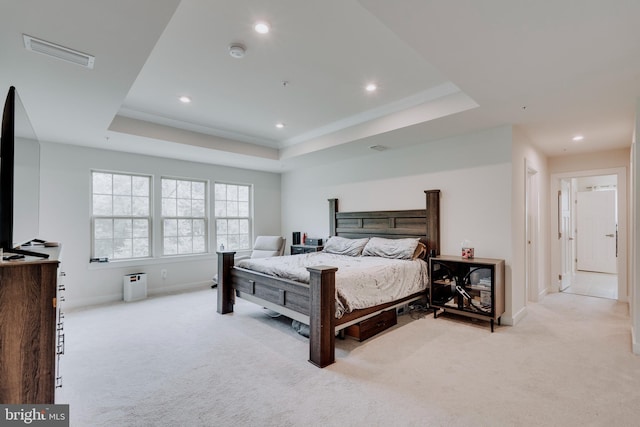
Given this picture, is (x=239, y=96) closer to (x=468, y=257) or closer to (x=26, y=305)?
(x=26, y=305)

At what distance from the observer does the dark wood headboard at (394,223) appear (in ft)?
14.4

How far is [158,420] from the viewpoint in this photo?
1.95 metres

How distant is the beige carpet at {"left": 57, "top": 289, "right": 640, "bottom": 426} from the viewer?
6.52 feet

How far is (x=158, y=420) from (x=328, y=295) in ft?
4.91

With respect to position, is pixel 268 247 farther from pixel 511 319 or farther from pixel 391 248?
pixel 511 319

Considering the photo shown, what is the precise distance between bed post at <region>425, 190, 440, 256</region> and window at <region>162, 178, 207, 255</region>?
4.22 metres

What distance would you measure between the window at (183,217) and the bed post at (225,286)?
1.93 meters

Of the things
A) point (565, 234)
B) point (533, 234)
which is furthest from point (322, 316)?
point (565, 234)

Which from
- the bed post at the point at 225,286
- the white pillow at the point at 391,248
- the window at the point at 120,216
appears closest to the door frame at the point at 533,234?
the white pillow at the point at 391,248

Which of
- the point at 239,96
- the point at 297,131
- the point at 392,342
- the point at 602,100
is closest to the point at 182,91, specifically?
the point at 239,96

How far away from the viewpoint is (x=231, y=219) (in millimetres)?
6508

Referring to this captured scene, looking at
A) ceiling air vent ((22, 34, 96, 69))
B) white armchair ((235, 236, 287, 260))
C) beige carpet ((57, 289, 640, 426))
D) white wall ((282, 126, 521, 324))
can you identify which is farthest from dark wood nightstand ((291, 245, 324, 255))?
ceiling air vent ((22, 34, 96, 69))

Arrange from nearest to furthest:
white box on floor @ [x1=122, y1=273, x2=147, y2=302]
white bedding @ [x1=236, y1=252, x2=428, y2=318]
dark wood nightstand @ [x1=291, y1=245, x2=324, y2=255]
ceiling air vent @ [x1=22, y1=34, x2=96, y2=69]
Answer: ceiling air vent @ [x1=22, y1=34, x2=96, y2=69] → white bedding @ [x1=236, y1=252, x2=428, y2=318] → white box on floor @ [x1=122, y1=273, x2=147, y2=302] → dark wood nightstand @ [x1=291, y1=245, x2=324, y2=255]

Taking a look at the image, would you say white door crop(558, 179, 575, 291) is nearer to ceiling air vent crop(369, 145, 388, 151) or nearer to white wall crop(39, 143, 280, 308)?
ceiling air vent crop(369, 145, 388, 151)
